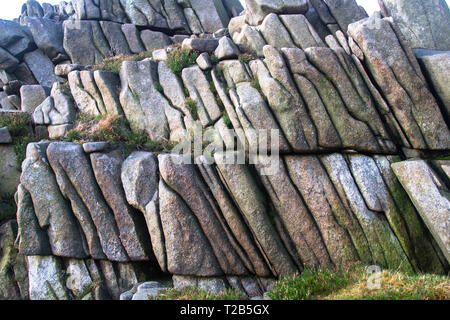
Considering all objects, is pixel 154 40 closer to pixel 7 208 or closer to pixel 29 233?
pixel 7 208

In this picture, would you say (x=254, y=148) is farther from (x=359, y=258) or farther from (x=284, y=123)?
(x=359, y=258)

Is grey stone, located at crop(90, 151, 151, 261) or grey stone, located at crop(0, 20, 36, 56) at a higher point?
grey stone, located at crop(0, 20, 36, 56)

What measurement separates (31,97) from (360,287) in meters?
25.7

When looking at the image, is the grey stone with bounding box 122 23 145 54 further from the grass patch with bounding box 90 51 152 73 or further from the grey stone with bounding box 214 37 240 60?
the grey stone with bounding box 214 37 240 60

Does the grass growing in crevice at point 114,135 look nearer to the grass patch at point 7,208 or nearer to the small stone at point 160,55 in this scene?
the grass patch at point 7,208

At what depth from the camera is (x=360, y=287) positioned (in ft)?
36.2

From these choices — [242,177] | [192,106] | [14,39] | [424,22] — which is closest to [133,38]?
[14,39]

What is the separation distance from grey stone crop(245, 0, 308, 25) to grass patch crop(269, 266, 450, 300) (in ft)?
56.5

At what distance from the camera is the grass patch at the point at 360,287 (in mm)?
10094

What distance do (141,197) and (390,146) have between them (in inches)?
518

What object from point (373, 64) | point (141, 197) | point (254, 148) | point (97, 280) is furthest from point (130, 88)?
point (373, 64)

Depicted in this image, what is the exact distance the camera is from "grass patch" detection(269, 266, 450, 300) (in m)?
10.1

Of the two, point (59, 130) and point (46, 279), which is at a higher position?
point (59, 130)

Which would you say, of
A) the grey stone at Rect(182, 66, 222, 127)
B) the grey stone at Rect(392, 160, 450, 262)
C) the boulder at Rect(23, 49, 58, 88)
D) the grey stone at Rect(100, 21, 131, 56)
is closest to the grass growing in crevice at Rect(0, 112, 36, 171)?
the grey stone at Rect(182, 66, 222, 127)
